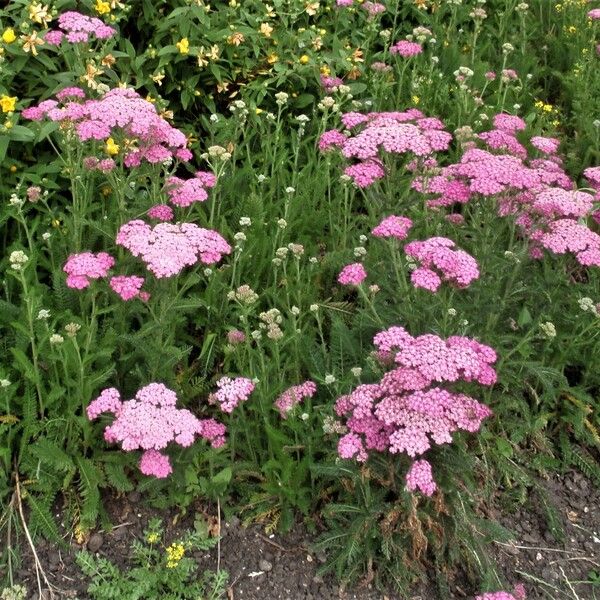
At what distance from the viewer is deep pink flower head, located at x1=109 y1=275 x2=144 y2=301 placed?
2725mm

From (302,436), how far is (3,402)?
102cm

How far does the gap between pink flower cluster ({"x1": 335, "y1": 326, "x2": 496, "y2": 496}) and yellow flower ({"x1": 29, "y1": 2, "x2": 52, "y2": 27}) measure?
1981 millimetres

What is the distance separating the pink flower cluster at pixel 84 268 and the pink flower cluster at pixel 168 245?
0.13 meters

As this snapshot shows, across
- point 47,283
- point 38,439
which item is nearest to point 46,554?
point 38,439

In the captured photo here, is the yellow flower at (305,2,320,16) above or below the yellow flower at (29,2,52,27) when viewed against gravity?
below

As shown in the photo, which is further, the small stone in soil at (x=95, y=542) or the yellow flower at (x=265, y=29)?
the yellow flower at (x=265, y=29)

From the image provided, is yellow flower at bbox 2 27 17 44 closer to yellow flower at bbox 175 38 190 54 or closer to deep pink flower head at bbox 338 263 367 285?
A: yellow flower at bbox 175 38 190 54

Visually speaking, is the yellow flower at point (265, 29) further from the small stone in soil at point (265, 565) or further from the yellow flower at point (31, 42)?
the small stone in soil at point (265, 565)

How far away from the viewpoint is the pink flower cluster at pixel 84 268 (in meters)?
2.72

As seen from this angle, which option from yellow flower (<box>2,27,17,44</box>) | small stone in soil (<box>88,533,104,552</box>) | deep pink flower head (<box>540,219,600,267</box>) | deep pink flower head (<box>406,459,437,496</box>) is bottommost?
small stone in soil (<box>88,533,104,552</box>)

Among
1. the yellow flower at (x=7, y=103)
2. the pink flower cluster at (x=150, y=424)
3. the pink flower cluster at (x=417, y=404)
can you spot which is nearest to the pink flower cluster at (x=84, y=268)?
the pink flower cluster at (x=150, y=424)

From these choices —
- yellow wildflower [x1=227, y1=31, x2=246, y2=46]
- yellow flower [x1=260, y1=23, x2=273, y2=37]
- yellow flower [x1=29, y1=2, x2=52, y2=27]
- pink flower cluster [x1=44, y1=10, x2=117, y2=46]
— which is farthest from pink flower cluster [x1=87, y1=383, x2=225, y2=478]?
yellow flower [x1=260, y1=23, x2=273, y2=37]

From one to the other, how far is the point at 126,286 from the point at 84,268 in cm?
14

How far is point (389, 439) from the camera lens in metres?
2.43
